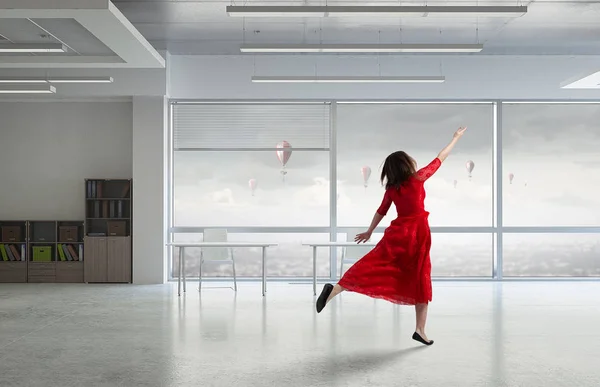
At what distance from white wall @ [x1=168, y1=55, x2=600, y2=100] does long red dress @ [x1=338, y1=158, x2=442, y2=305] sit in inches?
217

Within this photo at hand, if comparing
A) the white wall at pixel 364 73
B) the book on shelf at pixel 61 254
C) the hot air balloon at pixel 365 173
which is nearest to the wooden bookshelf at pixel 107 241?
the book on shelf at pixel 61 254

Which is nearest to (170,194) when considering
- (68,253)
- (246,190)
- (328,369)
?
(246,190)

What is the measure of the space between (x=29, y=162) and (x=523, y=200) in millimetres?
7439

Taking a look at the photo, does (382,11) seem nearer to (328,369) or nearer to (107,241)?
(328,369)

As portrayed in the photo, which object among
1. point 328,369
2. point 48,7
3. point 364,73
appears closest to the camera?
point 328,369

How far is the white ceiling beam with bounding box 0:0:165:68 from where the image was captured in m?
6.26

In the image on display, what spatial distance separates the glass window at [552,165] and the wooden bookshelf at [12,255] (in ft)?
23.6

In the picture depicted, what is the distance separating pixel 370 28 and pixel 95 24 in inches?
148

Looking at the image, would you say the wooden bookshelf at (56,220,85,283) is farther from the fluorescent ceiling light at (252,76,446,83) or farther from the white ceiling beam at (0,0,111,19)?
the white ceiling beam at (0,0,111,19)

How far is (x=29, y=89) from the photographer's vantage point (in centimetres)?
968

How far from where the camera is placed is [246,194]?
35.5 feet

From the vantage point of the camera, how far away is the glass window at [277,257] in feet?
35.4

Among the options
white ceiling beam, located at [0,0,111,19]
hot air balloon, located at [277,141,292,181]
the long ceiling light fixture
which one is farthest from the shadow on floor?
hot air balloon, located at [277,141,292,181]

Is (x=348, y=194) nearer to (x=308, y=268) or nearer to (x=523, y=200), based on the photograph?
(x=308, y=268)
